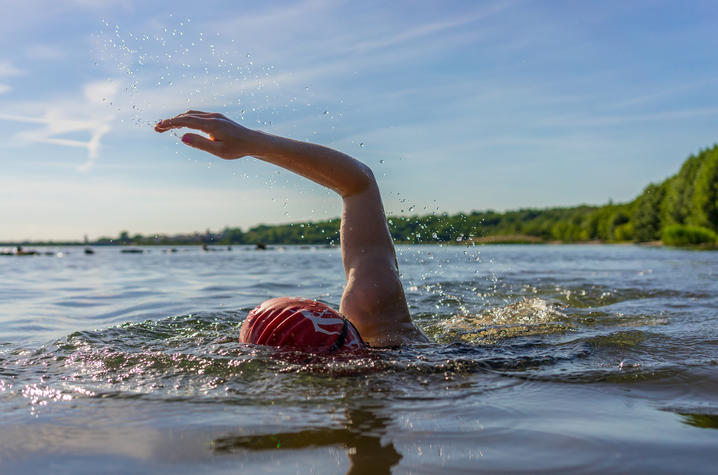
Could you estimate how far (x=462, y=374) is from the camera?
350cm

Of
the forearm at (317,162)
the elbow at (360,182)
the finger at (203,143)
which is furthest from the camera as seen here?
the elbow at (360,182)

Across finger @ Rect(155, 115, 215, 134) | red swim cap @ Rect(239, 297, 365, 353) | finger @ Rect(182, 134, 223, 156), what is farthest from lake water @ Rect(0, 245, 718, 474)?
finger @ Rect(155, 115, 215, 134)

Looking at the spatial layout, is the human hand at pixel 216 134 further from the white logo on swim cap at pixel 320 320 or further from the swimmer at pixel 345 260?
the white logo on swim cap at pixel 320 320

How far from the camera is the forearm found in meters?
3.97

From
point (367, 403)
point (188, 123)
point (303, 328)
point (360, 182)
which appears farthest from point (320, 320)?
point (188, 123)

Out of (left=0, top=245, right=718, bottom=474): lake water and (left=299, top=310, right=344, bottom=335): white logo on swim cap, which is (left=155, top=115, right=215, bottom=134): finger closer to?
(left=299, top=310, right=344, bottom=335): white logo on swim cap

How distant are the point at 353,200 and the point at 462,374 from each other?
5.36 ft

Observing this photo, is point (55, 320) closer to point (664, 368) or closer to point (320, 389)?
point (320, 389)

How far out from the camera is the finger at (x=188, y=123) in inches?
148

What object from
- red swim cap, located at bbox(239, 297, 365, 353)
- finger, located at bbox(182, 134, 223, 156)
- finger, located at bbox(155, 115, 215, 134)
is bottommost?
red swim cap, located at bbox(239, 297, 365, 353)

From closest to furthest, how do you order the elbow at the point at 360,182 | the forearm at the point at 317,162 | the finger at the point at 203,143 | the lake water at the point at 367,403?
the lake water at the point at 367,403 < the finger at the point at 203,143 < the forearm at the point at 317,162 < the elbow at the point at 360,182

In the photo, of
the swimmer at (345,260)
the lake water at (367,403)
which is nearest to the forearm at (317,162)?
the swimmer at (345,260)

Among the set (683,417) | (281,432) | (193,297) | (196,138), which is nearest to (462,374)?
(683,417)

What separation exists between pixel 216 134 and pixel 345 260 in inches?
57.1
